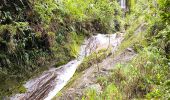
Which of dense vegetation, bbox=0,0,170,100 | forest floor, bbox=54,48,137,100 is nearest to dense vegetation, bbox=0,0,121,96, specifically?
dense vegetation, bbox=0,0,170,100

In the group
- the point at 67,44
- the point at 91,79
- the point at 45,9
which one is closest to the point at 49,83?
the point at 91,79

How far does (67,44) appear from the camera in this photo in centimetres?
1374

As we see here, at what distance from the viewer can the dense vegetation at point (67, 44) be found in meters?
6.32

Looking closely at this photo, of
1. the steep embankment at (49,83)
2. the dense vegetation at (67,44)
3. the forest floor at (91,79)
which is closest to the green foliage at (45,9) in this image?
the dense vegetation at (67,44)

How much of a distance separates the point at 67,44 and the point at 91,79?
6.13 metres

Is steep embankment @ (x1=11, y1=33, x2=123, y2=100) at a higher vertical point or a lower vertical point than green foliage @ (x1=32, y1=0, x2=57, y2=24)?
lower

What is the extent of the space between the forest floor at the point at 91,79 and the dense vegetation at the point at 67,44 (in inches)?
13.0

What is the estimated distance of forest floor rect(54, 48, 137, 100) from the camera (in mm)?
7180

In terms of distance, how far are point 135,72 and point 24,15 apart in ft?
20.6

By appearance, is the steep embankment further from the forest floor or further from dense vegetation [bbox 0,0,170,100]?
the forest floor

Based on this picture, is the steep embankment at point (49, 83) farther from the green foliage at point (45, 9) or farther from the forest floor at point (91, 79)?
→ the green foliage at point (45, 9)

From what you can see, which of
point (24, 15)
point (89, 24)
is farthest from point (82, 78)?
point (89, 24)

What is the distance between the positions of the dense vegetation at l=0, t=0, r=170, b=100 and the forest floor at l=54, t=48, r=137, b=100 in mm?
330

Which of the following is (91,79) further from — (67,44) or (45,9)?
(67,44)
